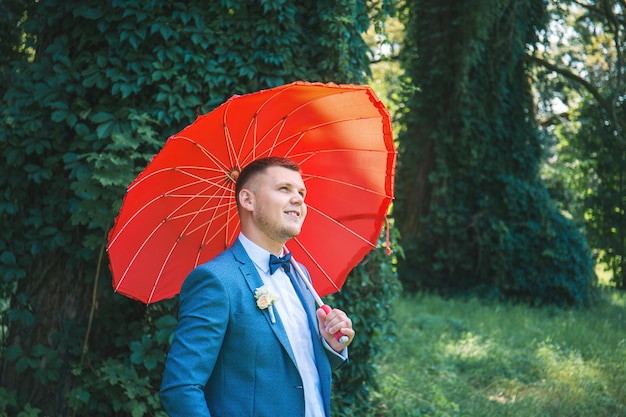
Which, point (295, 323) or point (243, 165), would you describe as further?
point (243, 165)

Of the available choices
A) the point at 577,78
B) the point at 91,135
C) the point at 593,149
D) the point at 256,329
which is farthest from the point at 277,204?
the point at 593,149

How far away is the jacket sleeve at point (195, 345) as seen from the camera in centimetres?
214

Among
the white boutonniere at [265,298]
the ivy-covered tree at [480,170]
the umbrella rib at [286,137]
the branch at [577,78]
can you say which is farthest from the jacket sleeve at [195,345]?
the branch at [577,78]

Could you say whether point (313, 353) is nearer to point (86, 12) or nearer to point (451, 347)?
point (86, 12)

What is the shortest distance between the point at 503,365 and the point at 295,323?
5285 mm

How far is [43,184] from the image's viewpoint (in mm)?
4781

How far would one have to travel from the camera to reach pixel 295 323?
101 inches

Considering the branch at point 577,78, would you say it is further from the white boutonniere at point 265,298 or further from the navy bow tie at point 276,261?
the white boutonniere at point 265,298

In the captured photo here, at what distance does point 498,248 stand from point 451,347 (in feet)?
15.2

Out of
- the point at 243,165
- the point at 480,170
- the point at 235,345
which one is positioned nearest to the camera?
the point at 235,345

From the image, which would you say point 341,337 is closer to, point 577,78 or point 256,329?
point 256,329

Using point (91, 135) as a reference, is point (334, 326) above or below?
below

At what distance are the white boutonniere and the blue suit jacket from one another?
0.07 ft

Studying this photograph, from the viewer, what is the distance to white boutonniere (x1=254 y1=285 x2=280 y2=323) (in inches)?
94.0
